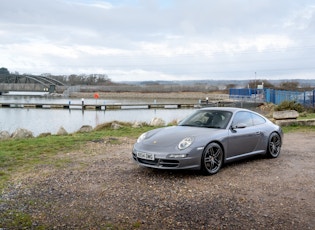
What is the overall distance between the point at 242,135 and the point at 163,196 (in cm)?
296

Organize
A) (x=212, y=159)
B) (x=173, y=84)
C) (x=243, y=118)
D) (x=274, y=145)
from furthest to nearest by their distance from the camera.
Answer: (x=173, y=84) → (x=274, y=145) → (x=243, y=118) → (x=212, y=159)

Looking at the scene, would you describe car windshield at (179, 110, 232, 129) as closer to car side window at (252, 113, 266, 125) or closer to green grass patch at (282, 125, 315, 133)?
car side window at (252, 113, 266, 125)

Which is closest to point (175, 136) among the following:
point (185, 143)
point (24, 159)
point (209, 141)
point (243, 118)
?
point (185, 143)

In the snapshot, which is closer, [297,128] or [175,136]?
[175,136]

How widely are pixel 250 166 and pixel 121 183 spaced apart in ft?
10.3

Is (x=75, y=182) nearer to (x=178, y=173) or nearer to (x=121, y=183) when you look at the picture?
(x=121, y=183)

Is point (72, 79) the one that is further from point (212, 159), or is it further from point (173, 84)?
point (212, 159)

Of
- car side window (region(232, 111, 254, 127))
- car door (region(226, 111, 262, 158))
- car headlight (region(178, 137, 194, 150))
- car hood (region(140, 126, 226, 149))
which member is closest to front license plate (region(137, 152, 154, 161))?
car hood (region(140, 126, 226, 149))

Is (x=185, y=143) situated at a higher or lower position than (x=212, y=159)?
higher

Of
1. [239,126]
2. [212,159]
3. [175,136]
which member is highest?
[239,126]

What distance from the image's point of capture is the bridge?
135m

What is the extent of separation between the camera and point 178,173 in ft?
23.4

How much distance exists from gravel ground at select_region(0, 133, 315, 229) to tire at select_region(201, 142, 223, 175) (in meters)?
0.15

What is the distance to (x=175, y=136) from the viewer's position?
711 centimetres
